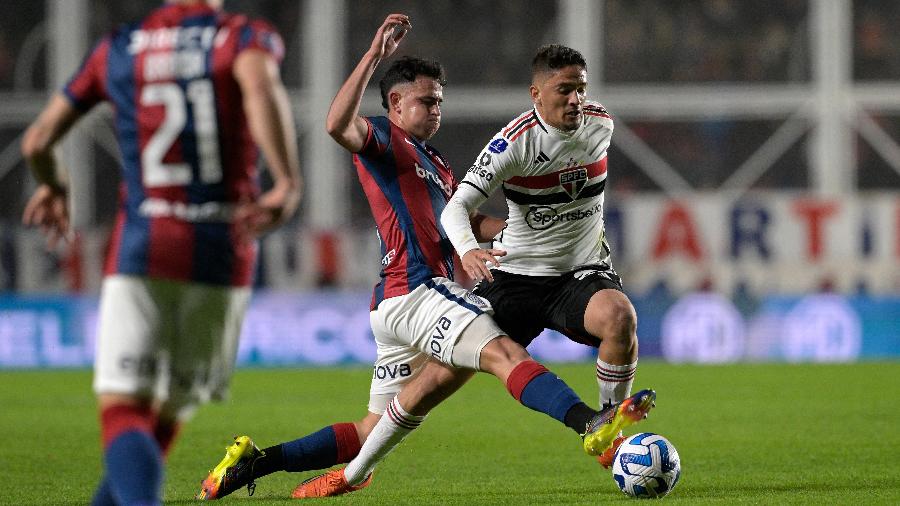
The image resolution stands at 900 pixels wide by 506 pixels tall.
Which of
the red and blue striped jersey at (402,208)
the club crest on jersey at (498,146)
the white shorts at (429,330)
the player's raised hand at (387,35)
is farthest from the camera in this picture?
the club crest on jersey at (498,146)

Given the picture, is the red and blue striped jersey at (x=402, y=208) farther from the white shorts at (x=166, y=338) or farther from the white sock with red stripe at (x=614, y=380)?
the white shorts at (x=166, y=338)

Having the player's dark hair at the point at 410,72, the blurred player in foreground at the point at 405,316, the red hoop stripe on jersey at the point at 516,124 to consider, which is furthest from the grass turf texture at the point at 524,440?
the player's dark hair at the point at 410,72

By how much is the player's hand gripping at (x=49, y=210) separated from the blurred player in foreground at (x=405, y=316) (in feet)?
4.56

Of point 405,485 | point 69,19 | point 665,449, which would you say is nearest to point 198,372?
point 665,449

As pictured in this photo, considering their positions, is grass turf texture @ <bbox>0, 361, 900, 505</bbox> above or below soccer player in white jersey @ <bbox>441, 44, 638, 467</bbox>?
below

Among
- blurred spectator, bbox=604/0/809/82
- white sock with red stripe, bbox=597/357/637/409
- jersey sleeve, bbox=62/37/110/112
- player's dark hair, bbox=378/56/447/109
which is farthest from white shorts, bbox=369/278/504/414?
blurred spectator, bbox=604/0/809/82

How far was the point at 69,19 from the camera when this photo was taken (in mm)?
20719

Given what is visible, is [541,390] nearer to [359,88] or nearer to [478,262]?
[478,262]

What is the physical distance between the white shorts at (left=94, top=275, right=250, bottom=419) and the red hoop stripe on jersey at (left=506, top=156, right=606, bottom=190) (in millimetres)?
2407

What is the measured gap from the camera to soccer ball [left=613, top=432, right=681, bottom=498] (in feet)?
17.9

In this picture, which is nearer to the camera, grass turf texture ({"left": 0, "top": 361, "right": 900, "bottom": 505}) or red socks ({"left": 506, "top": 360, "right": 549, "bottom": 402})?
red socks ({"left": 506, "top": 360, "right": 549, "bottom": 402})

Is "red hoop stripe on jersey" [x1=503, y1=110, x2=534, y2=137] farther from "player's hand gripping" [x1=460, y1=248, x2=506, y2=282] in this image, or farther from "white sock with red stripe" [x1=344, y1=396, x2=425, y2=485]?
"white sock with red stripe" [x1=344, y1=396, x2=425, y2=485]

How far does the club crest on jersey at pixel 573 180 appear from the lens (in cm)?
613

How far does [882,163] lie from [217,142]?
18876 millimetres
